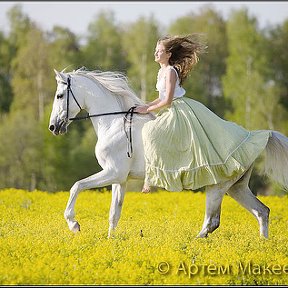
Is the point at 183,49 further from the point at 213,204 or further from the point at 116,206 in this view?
the point at 116,206

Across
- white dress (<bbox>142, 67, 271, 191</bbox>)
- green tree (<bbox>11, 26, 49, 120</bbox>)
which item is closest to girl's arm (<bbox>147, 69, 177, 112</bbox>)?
white dress (<bbox>142, 67, 271, 191</bbox>)

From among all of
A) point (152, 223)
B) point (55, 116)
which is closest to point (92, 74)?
point (55, 116)

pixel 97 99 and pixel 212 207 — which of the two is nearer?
pixel 212 207

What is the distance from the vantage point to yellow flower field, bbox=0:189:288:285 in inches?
353

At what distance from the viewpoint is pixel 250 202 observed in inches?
461

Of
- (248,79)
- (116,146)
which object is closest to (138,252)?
(116,146)

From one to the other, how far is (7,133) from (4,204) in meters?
31.7

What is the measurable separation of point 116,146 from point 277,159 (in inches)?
93.9

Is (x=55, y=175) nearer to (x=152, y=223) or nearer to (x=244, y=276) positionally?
(x=152, y=223)

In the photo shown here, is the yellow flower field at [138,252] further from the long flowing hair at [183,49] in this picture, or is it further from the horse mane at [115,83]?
the long flowing hair at [183,49]

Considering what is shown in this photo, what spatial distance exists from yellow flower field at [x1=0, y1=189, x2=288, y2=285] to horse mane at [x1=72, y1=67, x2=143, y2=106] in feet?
6.64

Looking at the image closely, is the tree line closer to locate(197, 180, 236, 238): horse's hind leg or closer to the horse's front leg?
locate(197, 180, 236, 238): horse's hind leg

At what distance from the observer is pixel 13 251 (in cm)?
1024

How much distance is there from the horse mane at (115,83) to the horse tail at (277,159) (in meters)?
2.09
